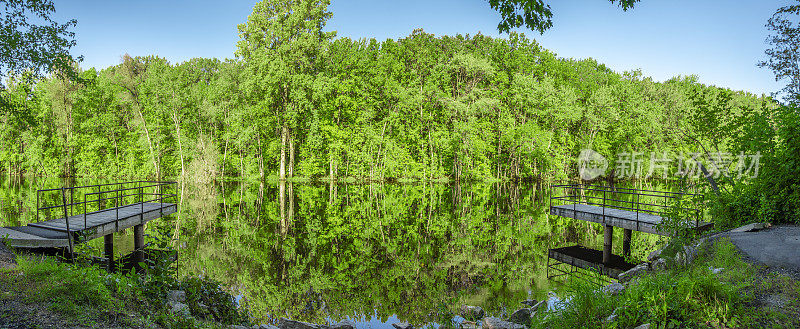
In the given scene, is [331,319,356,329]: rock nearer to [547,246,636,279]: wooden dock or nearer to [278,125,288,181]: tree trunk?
[547,246,636,279]: wooden dock

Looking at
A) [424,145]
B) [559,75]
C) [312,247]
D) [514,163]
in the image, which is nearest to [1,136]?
[424,145]

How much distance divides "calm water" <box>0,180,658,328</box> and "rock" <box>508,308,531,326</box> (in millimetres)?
751

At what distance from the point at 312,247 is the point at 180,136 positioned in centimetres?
3846

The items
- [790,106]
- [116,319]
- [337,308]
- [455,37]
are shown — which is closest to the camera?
[116,319]

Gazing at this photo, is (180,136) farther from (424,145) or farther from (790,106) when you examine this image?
(790,106)

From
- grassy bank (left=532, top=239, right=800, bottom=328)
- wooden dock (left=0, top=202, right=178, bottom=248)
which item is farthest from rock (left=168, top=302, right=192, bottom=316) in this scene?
grassy bank (left=532, top=239, right=800, bottom=328)

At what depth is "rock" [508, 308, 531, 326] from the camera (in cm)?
838

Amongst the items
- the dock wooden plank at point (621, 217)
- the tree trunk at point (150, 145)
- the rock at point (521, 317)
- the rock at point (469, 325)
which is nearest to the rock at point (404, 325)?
the rock at point (469, 325)

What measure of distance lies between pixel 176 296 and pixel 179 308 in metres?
0.83

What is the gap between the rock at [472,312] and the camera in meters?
8.77

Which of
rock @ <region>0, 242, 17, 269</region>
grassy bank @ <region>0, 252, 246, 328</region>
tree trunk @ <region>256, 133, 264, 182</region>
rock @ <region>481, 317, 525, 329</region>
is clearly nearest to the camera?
grassy bank @ <region>0, 252, 246, 328</region>

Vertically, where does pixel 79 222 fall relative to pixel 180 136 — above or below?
below

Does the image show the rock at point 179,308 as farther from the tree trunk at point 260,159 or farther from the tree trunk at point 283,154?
the tree trunk at point 260,159

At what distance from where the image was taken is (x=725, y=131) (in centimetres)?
1230
